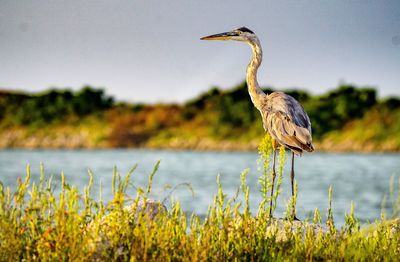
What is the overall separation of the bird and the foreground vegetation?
50773 millimetres

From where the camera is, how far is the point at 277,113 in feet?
23.1

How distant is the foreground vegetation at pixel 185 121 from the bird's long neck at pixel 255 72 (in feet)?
166

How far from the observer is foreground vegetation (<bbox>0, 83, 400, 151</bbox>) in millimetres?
59750

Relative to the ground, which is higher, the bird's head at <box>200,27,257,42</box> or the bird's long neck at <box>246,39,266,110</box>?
the bird's head at <box>200,27,257,42</box>

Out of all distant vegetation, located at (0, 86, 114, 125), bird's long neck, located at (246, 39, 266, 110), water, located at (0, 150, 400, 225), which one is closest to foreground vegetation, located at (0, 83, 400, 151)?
distant vegetation, located at (0, 86, 114, 125)

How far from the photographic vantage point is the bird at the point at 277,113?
22.2ft

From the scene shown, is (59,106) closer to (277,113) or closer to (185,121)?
(185,121)

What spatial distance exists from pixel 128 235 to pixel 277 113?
2.76 metres

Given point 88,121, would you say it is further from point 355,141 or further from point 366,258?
point 366,258

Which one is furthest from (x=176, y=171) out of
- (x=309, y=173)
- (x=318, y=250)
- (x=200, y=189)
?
(x=318, y=250)

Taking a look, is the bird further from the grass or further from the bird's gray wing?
the grass

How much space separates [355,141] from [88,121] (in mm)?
30673

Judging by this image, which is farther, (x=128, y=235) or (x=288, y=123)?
(x=288, y=123)

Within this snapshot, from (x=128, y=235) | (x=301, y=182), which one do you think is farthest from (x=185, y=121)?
(x=128, y=235)
